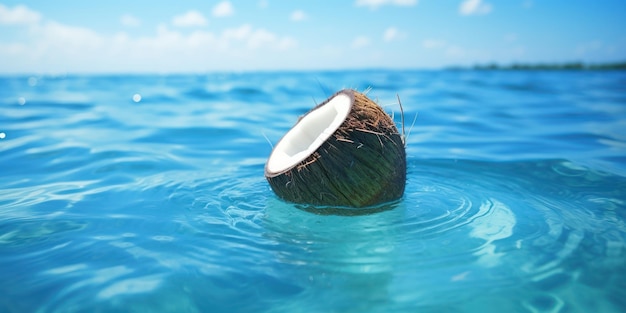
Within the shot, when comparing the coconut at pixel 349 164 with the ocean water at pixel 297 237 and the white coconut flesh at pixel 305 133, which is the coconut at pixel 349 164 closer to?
the white coconut flesh at pixel 305 133

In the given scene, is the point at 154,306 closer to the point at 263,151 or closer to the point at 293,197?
the point at 293,197

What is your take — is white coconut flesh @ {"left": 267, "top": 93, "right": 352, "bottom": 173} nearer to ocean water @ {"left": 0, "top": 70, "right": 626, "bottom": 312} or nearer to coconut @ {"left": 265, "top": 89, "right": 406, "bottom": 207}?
coconut @ {"left": 265, "top": 89, "right": 406, "bottom": 207}

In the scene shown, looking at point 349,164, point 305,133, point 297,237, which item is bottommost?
point 297,237

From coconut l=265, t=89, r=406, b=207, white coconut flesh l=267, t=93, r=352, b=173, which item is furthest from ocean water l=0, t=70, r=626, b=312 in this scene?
white coconut flesh l=267, t=93, r=352, b=173

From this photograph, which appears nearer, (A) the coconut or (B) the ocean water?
(B) the ocean water

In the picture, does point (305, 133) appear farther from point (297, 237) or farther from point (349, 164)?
point (297, 237)

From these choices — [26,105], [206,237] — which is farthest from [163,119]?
[206,237]

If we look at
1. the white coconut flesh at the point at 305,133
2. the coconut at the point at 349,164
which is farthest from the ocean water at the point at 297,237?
the white coconut flesh at the point at 305,133

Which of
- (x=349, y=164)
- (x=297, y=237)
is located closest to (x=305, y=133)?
(x=349, y=164)
